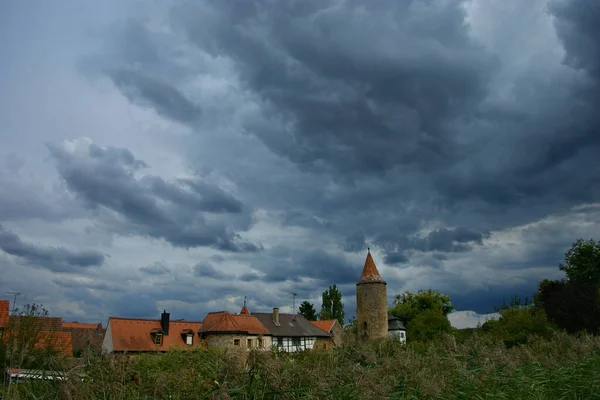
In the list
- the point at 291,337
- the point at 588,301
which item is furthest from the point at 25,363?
the point at 291,337

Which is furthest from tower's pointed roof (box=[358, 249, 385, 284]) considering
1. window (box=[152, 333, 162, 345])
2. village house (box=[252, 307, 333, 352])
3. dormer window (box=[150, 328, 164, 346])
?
window (box=[152, 333, 162, 345])

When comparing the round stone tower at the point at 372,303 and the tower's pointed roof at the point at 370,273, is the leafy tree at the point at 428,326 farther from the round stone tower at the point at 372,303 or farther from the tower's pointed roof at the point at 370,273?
the tower's pointed roof at the point at 370,273

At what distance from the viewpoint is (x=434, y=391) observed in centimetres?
464

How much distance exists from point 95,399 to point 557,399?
609 centimetres

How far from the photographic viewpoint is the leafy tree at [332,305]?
73.7 meters

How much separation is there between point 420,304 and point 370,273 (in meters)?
29.5

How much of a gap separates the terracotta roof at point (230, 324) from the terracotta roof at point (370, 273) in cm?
1363

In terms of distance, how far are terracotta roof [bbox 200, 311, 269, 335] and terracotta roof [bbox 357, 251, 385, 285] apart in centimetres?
1363

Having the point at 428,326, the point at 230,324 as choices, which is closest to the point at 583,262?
the point at 428,326

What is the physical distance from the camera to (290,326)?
59125 mm

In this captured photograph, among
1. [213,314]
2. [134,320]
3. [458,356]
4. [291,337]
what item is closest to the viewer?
[458,356]

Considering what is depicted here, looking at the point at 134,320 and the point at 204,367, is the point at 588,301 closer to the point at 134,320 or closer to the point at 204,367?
the point at 204,367

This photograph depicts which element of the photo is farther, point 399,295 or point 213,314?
point 399,295

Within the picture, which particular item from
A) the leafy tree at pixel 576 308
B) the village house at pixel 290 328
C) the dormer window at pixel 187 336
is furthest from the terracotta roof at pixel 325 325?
the leafy tree at pixel 576 308
